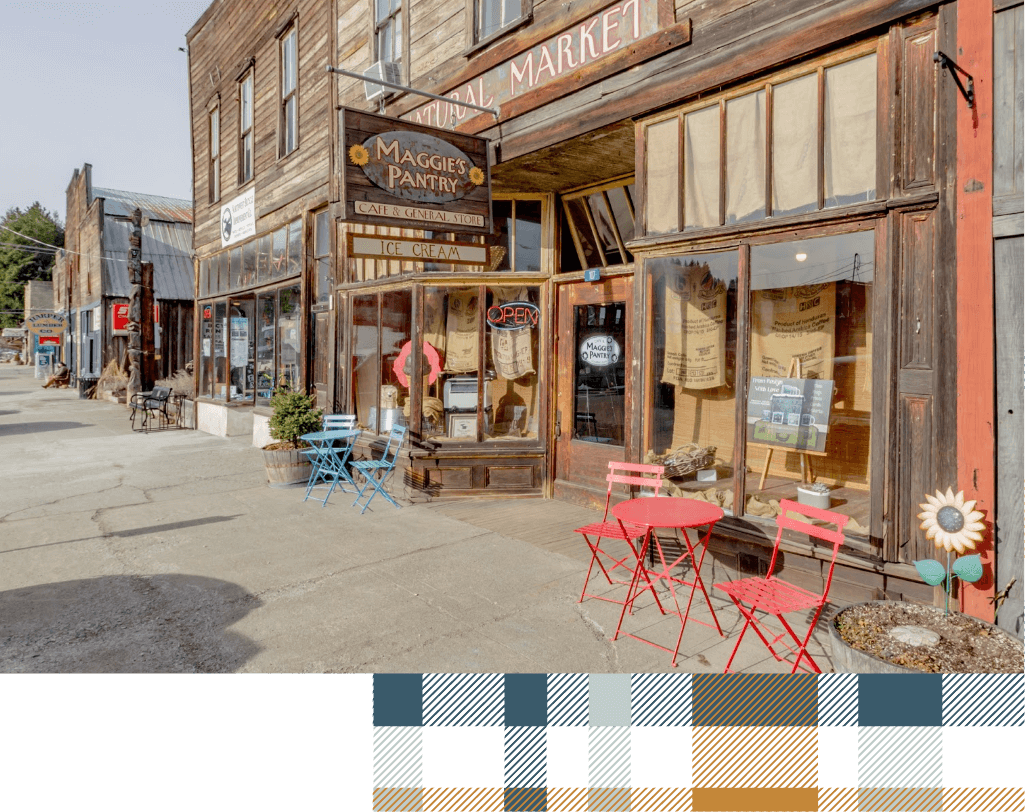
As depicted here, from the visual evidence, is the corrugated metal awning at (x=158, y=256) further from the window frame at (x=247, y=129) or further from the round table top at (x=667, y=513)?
the round table top at (x=667, y=513)

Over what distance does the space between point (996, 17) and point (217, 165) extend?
47.5 feet

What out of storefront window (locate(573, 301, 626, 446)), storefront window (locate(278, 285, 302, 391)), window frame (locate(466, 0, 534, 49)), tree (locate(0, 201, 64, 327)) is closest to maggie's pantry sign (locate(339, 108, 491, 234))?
window frame (locate(466, 0, 534, 49))

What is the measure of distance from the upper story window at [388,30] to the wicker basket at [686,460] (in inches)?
245

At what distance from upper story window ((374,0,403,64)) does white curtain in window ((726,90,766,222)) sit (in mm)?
5191

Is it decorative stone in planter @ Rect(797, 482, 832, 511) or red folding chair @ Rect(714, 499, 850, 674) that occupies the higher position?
decorative stone in planter @ Rect(797, 482, 832, 511)

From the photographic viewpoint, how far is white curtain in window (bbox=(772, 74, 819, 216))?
181 inches

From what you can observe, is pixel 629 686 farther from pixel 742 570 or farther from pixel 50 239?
pixel 50 239

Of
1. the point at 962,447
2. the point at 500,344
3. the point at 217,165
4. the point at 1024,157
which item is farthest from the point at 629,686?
the point at 217,165

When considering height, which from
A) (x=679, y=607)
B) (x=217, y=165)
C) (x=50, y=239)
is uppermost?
(x=50, y=239)

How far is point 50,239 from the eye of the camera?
6375 centimetres

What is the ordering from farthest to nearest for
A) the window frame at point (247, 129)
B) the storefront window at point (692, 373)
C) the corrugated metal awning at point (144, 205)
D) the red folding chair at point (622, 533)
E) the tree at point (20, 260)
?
1. the tree at point (20, 260)
2. the corrugated metal awning at point (144, 205)
3. the window frame at point (247, 129)
4. the storefront window at point (692, 373)
5. the red folding chair at point (622, 533)

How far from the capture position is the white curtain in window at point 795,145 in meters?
4.60

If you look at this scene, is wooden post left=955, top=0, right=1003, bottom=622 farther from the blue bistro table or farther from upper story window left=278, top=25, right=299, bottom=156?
upper story window left=278, top=25, right=299, bottom=156

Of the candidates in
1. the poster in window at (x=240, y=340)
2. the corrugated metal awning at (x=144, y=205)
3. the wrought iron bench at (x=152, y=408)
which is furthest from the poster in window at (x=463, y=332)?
the corrugated metal awning at (x=144, y=205)
